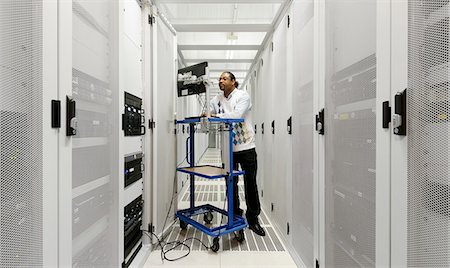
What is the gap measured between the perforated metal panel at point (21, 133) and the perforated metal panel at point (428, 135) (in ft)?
4.42

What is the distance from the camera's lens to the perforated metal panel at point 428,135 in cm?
70

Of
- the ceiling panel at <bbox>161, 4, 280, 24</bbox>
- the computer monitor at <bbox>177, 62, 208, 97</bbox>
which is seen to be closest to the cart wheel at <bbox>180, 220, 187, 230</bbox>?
the computer monitor at <bbox>177, 62, 208, 97</bbox>

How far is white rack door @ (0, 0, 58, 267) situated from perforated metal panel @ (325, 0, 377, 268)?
1.34 meters

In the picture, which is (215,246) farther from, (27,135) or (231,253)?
(27,135)

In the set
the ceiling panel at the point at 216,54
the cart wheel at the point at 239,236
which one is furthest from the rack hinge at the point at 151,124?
the ceiling panel at the point at 216,54

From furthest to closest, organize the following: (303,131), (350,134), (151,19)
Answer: (151,19), (303,131), (350,134)

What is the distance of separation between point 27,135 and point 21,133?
3 centimetres

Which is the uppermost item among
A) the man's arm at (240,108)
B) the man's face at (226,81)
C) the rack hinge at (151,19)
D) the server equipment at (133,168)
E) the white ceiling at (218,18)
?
the white ceiling at (218,18)

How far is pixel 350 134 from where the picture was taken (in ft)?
3.87

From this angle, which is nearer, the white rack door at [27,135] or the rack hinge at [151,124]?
the white rack door at [27,135]

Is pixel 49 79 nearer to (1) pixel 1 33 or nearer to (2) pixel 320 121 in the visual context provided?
(1) pixel 1 33

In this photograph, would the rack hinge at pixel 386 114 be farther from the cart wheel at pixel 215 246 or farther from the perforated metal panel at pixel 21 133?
the cart wheel at pixel 215 246

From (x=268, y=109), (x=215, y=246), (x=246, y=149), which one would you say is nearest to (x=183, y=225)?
(x=215, y=246)

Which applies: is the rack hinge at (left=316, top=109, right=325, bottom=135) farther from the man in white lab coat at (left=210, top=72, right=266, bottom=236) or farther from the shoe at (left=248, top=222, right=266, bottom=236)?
the shoe at (left=248, top=222, right=266, bottom=236)
